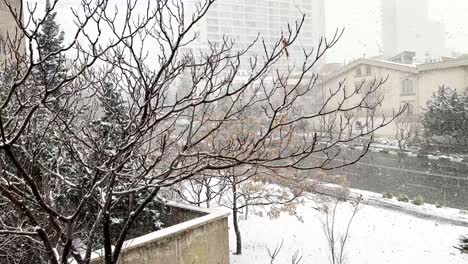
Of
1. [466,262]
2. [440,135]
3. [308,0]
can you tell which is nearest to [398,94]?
[440,135]

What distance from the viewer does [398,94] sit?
3250 cm

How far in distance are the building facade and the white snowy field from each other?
46.3 feet

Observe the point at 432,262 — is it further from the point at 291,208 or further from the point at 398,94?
the point at 398,94

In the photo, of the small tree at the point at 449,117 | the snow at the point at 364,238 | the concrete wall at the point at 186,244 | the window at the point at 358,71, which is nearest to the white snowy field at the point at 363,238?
the snow at the point at 364,238

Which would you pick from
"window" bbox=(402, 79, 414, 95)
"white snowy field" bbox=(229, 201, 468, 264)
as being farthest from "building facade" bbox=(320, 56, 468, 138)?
"white snowy field" bbox=(229, 201, 468, 264)

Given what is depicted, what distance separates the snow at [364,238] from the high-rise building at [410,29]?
74.1 m

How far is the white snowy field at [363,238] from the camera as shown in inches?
462

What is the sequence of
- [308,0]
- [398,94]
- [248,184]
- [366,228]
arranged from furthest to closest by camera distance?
[308,0]
[398,94]
[366,228]
[248,184]

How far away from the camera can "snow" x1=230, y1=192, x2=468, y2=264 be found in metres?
11.8

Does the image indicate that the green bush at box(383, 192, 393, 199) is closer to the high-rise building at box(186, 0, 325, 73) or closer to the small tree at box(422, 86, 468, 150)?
the small tree at box(422, 86, 468, 150)

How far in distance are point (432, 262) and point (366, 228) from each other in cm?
296

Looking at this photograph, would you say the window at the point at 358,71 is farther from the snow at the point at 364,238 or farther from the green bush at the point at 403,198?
the snow at the point at 364,238

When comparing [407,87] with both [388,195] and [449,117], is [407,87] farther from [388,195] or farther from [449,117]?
[388,195]

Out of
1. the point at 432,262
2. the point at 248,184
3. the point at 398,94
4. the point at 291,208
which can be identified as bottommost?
the point at 432,262
